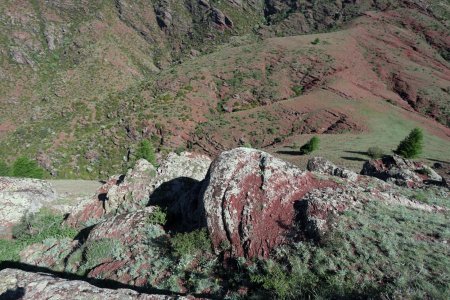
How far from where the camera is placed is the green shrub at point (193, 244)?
8719mm

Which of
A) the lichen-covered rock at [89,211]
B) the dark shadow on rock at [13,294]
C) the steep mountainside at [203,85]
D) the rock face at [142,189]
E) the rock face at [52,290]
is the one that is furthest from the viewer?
the steep mountainside at [203,85]

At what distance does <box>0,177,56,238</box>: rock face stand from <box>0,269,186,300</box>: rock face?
8.99m

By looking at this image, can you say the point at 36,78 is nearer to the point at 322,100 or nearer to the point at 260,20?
the point at 322,100

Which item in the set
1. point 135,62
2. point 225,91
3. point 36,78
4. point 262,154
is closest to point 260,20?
point 135,62

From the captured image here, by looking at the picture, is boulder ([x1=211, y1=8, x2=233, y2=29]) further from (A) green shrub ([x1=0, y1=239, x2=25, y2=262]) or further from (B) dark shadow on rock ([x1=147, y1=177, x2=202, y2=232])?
(A) green shrub ([x1=0, y1=239, x2=25, y2=262])

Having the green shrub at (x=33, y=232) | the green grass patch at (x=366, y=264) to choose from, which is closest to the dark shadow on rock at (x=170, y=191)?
the green shrub at (x=33, y=232)

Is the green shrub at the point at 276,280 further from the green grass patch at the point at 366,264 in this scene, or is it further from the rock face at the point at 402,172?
the rock face at the point at 402,172

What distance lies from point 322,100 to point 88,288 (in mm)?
Result: 48826

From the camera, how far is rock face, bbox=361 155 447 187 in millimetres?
14820

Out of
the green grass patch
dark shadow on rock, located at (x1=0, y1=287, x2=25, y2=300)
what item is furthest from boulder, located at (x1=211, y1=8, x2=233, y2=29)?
dark shadow on rock, located at (x1=0, y1=287, x2=25, y2=300)

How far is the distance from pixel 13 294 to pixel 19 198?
1100 centimetres

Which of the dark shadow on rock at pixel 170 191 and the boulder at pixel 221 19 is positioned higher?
the boulder at pixel 221 19

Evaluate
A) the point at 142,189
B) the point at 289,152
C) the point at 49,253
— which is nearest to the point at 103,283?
the point at 49,253

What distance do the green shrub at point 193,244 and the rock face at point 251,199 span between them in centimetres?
24
